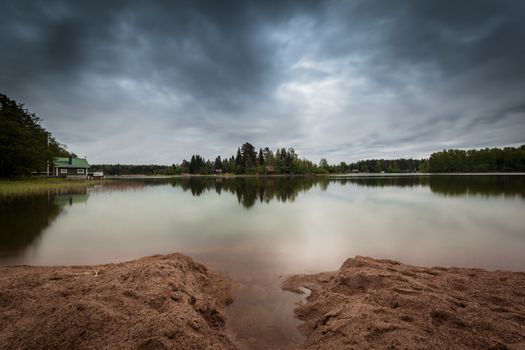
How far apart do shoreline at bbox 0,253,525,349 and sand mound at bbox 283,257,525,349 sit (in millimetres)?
16

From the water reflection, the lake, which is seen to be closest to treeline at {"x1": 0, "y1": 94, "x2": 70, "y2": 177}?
the water reflection

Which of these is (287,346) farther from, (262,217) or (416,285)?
(262,217)

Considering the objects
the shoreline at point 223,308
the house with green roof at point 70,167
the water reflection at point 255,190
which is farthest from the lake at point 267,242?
the house with green roof at point 70,167

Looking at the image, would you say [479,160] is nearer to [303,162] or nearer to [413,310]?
[303,162]

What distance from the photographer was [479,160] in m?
132

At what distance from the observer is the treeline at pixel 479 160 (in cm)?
11938

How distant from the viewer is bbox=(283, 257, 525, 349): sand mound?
3512 mm

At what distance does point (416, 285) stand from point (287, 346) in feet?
9.79

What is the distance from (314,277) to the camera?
6996 millimetres

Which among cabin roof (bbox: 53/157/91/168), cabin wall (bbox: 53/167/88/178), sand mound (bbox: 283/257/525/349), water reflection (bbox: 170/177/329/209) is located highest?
cabin roof (bbox: 53/157/91/168)

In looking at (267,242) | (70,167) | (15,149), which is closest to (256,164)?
(70,167)

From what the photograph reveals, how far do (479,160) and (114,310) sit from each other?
567 ft

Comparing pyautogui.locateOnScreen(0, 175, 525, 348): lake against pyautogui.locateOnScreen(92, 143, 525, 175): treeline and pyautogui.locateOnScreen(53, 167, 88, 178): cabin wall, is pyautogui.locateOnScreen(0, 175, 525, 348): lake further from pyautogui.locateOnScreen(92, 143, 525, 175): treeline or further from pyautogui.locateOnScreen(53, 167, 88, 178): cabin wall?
pyautogui.locateOnScreen(92, 143, 525, 175): treeline

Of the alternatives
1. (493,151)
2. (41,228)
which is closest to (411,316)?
(41,228)
